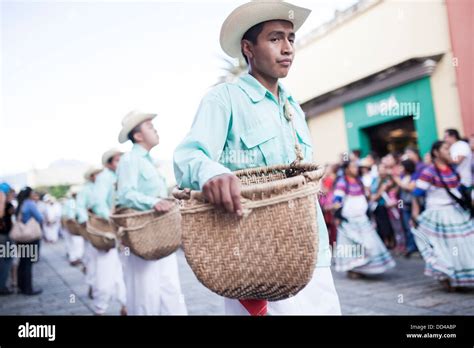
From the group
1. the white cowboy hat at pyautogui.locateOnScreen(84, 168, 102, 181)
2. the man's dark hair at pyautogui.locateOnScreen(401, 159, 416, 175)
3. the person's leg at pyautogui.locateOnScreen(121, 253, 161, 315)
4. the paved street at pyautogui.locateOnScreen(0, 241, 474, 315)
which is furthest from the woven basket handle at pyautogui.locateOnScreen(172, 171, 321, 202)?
the man's dark hair at pyautogui.locateOnScreen(401, 159, 416, 175)

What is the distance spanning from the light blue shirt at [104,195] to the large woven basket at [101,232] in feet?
0.54

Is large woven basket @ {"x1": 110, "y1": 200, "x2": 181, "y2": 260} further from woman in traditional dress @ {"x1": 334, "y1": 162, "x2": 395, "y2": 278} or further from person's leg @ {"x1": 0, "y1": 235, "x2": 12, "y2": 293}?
person's leg @ {"x1": 0, "y1": 235, "x2": 12, "y2": 293}

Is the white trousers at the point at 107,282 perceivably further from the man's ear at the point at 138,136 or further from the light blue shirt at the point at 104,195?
the man's ear at the point at 138,136

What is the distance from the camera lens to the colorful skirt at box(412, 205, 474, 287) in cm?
434

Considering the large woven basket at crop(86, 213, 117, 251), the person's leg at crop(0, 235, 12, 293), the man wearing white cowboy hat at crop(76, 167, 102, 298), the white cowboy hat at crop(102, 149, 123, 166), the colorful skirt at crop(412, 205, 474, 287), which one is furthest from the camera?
the person's leg at crop(0, 235, 12, 293)

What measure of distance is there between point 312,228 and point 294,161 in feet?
1.33

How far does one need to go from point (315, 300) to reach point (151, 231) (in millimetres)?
1414

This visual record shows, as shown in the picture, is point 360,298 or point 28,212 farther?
point 28,212

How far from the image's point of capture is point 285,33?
1.88 m

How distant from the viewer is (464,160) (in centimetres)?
462

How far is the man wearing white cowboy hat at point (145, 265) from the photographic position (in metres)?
3.33

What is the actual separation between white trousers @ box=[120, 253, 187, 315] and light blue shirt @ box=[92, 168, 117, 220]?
129 cm

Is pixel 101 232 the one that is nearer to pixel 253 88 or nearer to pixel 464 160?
pixel 253 88

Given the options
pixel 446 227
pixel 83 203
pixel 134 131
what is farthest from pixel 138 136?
pixel 446 227
